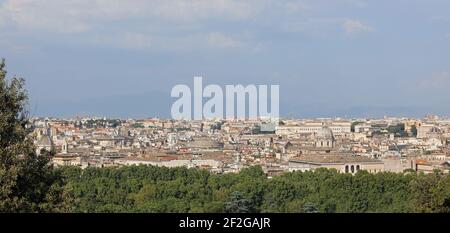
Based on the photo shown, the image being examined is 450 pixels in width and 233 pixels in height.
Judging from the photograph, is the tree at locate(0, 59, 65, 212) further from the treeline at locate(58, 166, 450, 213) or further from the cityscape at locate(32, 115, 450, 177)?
the cityscape at locate(32, 115, 450, 177)

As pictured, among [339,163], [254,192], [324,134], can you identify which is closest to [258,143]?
[324,134]

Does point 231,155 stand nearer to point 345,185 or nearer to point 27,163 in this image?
point 345,185

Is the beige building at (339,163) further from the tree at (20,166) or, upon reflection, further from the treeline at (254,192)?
the tree at (20,166)

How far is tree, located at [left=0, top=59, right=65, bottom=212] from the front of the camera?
23.7 ft

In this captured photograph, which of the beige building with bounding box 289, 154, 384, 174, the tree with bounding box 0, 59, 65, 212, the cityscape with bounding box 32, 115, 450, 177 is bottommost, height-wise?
the beige building with bounding box 289, 154, 384, 174

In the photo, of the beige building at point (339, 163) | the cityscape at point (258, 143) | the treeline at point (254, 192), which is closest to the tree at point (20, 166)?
the treeline at point (254, 192)

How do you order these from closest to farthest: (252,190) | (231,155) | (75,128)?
(252,190) → (231,155) → (75,128)

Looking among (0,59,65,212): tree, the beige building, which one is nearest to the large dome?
the beige building

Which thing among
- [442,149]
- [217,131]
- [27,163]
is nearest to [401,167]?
[442,149]

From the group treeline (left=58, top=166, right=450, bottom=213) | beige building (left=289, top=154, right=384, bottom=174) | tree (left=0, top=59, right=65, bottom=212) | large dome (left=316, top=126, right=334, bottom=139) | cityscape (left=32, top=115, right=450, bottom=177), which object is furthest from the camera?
large dome (left=316, top=126, right=334, bottom=139)
